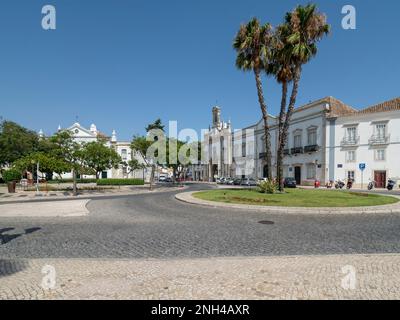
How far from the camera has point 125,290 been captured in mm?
3668

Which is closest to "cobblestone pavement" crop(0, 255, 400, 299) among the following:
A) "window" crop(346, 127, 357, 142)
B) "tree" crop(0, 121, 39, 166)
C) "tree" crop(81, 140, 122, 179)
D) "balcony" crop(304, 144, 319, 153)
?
"tree" crop(81, 140, 122, 179)

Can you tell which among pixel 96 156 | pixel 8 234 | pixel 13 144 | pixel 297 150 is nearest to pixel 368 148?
pixel 297 150

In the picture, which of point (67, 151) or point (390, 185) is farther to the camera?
point (390, 185)

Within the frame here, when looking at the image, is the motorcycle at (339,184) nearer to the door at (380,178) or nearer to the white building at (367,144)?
the white building at (367,144)

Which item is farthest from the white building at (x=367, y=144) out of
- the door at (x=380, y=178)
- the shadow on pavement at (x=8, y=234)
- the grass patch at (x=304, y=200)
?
the shadow on pavement at (x=8, y=234)

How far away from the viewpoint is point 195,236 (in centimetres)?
706

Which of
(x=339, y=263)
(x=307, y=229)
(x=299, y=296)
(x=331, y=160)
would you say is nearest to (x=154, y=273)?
(x=299, y=296)

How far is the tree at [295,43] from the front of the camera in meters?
17.2

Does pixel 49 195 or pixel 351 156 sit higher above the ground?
pixel 351 156

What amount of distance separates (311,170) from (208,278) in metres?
37.2

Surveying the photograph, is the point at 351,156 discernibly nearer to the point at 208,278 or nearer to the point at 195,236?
the point at 195,236

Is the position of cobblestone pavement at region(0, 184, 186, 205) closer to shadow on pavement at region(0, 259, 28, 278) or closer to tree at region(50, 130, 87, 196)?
tree at region(50, 130, 87, 196)
